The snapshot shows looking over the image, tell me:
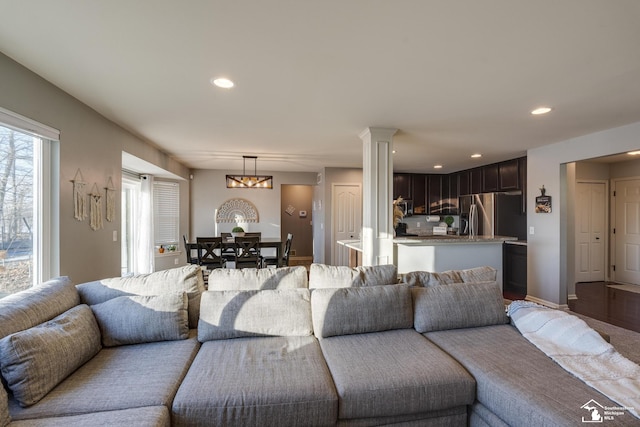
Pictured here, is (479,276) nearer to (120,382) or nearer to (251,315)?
(251,315)

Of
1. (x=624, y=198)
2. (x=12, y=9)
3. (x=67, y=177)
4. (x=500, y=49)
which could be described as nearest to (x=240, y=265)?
(x=67, y=177)

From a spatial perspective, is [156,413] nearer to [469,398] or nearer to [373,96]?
[469,398]

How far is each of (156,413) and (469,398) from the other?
1.51m

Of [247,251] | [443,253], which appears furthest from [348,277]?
[247,251]

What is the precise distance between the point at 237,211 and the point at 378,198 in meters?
4.17

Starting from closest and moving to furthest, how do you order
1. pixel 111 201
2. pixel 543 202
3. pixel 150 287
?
1. pixel 150 287
2. pixel 111 201
3. pixel 543 202

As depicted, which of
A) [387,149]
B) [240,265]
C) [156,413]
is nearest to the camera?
[156,413]

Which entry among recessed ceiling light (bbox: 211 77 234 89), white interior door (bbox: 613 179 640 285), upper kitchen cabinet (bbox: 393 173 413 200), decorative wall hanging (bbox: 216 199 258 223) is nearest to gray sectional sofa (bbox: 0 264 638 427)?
recessed ceiling light (bbox: 211 77 234 89)

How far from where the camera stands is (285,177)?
280 inches

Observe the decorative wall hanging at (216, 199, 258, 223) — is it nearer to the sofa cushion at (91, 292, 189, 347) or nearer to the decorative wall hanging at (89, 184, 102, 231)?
the decorative wall hanging at (89, 184, 102, 231)

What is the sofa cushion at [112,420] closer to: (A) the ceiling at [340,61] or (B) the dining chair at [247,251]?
(A) the ceiling at [340,61]

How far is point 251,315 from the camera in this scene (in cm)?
204

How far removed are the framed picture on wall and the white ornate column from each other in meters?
2.60

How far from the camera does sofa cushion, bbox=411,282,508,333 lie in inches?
85.5
